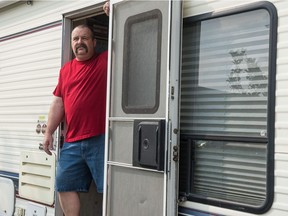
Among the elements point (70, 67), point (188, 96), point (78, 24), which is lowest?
Result: point (188, 96)

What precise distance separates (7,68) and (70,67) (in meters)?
1.13

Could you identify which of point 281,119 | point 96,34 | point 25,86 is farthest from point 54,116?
point 281,119

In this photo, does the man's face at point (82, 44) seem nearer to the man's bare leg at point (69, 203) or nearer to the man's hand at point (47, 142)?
the man's hand at point (47, 142)

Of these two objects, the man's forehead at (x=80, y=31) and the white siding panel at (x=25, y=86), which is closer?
the man's forehead at (x=80, y=31)

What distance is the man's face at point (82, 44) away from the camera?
3.61 m

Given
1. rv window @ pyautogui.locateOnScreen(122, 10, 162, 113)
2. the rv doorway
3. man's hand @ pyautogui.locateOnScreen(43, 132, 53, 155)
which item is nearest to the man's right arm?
man's hand @ pyautogui.locateOnScreen(43, 132, 53, 155)

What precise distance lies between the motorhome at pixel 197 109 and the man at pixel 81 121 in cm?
47

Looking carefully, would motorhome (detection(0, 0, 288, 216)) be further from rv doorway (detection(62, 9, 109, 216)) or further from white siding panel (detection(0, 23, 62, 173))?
white siding panel (detection(0, 23, 62, 173))

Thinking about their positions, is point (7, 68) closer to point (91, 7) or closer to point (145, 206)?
point (91, 7)

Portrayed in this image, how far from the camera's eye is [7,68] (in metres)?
4.47

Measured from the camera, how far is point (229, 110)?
250 centimetres

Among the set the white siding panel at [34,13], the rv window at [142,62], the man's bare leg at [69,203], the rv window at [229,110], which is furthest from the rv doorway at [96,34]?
the rv window at [229,110]

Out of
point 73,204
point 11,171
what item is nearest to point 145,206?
point 73,204

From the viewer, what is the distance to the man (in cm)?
350
